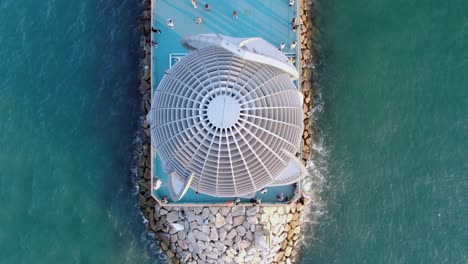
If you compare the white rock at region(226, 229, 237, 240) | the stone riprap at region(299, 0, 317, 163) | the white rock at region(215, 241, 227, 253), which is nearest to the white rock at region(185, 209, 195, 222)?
the white rock at region(215, 241, 227, 253)

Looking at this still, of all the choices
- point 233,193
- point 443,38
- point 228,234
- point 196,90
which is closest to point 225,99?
point 196,90

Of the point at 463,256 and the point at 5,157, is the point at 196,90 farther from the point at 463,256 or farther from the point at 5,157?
the point at 463,256

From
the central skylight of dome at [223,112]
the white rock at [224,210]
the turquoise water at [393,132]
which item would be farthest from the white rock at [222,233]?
the central skylight of dome at [223,112]

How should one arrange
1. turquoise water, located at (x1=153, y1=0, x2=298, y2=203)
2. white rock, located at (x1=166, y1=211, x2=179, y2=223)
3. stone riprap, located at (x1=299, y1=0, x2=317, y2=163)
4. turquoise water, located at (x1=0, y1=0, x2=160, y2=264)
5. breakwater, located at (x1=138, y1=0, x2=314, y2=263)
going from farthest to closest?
turquoise water, located at (x1=0, y1=0, x2=160, y2=264)
stone riprap, located at (x1=299, y1=0, x2=317, y2=163)
white rock, located at (x1=166, y1=211, x2=179, y2=223)
breakwater, located at (x1=138, y1=0, x2=314, y2=263)
turquoise water, located at (x1=153, y1=0, x2=298, y2=203)

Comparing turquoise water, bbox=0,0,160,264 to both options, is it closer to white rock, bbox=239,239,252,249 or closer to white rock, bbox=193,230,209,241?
white rock, bbox=193,230,209,241

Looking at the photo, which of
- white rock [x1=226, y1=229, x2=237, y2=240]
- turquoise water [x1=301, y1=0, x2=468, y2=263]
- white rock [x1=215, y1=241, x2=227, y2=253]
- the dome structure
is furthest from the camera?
turquoise water [x1=301, y1=0, x2=468, y2=263]

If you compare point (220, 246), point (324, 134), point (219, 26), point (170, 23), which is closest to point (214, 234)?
point (220, 246)

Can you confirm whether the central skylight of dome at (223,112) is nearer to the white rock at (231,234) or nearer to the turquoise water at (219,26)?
the turquoise water at (219,26)

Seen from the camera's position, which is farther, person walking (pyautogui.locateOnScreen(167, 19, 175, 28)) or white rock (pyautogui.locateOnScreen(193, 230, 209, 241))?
white rock (pyautogui.locateOnScreen(193, 230, 209, 241))
